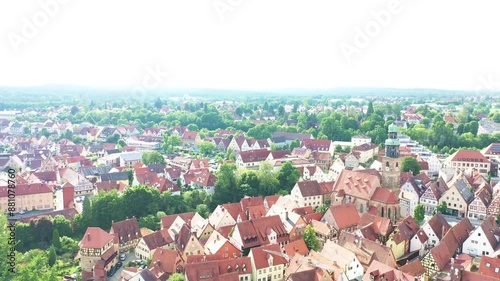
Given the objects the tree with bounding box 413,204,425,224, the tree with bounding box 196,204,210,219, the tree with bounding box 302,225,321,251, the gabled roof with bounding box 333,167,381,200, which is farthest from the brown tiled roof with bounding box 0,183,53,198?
the tree with bounding box 413,204,425,224

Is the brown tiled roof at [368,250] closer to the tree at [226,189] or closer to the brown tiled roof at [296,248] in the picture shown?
the brown tiled roof at [296,248]

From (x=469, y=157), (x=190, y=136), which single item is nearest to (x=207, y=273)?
(x=469, y=157)

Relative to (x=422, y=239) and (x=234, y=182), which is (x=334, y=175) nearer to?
(x=234, y=182)

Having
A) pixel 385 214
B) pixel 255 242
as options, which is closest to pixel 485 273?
pixel 385 214

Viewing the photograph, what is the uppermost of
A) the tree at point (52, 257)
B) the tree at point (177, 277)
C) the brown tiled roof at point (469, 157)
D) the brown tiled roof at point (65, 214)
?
the brown tiled roof at point (469, 157)

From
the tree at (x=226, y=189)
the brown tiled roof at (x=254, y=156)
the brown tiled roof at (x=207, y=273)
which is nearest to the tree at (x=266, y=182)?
the tree at (x=226, y=189)

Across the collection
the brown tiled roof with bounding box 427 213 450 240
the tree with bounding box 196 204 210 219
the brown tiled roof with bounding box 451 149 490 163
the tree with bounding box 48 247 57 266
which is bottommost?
the tree with bounding box 48 247 57 266

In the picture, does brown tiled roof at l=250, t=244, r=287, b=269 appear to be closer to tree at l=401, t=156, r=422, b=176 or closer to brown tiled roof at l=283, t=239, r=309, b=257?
brown tiled roof at l=283, t=239, r=309, b=257
